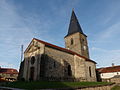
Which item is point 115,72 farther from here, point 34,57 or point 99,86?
point 34,57

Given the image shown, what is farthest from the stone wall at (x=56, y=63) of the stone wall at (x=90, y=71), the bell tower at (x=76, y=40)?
the bell tower at (x=76, y=40)

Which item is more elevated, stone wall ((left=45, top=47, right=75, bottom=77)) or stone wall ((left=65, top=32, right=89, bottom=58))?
stone wall ((left=65, top=32, right=89, bottom=58))

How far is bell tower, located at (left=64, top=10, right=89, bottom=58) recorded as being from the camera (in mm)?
30617

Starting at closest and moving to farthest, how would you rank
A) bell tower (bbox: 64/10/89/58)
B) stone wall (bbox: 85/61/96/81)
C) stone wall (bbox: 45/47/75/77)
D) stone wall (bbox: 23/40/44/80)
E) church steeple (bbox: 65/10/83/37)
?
stone wall (bbox: 23/40/44/80) → stone wall (bbox: 45/47/75/77) → stone wall (bbox: 85/61/96/81) → bell tower (bbox: 64/10/89/58) → church steeple (bbox: 65/10/83/37)

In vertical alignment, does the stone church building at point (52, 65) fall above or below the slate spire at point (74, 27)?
below

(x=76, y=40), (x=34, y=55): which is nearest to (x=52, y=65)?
(x=34, y=55)

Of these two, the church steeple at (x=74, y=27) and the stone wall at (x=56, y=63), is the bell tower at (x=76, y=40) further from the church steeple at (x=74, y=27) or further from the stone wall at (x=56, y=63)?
the stone wall at (x=56, y=63)

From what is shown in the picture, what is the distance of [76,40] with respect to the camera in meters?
31.3

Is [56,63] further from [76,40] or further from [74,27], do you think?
[74,27]

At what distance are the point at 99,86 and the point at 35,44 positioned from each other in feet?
43.4

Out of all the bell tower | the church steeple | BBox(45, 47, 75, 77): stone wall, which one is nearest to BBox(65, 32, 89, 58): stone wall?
the bell tower

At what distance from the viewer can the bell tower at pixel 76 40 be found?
30617 millimetres

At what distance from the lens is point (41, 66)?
54.1 ft

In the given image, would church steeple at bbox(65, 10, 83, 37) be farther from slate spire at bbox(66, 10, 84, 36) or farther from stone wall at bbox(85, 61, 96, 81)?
stone wall at bbox(85, 61, 96, 81)
